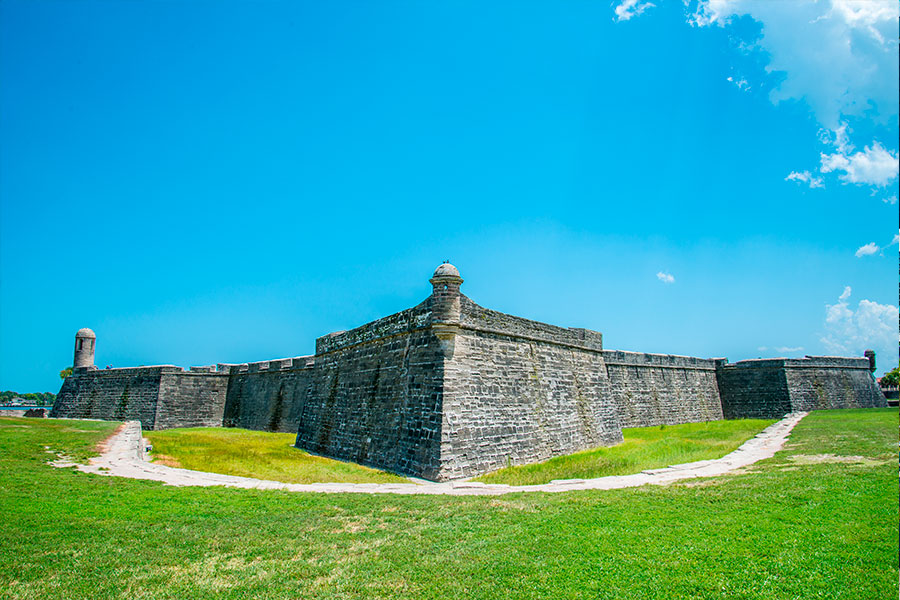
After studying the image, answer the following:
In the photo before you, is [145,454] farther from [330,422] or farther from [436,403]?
[436,403]

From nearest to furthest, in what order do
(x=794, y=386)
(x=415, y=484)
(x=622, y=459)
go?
(x=415, y=484) → (x=622, y=459) → (x=794, y=386)

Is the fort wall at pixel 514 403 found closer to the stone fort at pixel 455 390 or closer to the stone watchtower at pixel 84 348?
the stone fort at pixel 455 390

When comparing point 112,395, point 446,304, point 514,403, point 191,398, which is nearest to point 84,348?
point 112,395

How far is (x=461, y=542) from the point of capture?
5762 mm

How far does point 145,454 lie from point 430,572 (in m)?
12.9

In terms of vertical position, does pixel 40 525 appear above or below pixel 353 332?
below

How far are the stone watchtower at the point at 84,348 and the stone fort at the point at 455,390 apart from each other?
6cm

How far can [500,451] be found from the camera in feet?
43.9

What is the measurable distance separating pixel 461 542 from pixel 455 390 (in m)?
6.93

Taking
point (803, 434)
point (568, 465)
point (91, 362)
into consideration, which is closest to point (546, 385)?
point (568, 465)

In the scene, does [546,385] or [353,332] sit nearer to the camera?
[546,385]

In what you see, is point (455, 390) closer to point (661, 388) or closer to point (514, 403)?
point (514, 403)

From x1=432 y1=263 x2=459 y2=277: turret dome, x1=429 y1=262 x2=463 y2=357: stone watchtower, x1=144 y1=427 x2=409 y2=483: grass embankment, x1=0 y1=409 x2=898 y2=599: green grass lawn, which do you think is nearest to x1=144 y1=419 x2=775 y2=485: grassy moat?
x1=144 y1=427 x2=409 y2=483: grass embankment

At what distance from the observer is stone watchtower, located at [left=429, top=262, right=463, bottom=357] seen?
1300 cm
